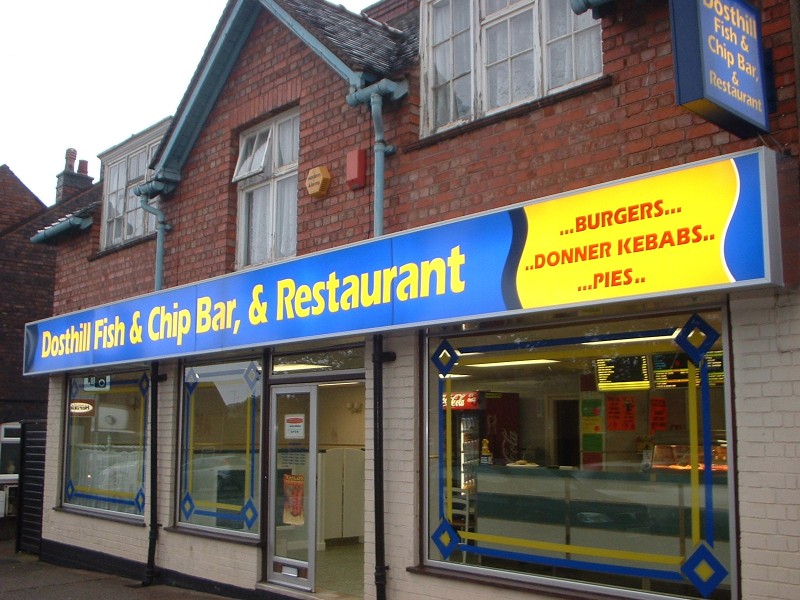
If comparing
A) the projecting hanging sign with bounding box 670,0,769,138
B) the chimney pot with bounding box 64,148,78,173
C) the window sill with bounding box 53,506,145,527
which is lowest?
the window sill with bounding box 53,506,145,527

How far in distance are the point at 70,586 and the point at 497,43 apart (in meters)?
7.99

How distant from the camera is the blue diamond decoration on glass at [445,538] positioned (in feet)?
24.3

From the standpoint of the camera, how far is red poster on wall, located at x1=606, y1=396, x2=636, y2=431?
21.1ft

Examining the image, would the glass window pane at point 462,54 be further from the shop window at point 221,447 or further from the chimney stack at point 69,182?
the chimney stack at point 69,182

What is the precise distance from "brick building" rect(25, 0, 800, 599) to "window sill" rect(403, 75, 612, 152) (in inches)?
1.5

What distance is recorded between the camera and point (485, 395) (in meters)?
7.42

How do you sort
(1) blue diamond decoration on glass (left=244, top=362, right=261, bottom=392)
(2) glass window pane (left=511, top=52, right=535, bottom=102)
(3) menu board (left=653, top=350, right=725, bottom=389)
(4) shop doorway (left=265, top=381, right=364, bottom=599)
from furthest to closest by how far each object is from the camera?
1. (1) blue diamond decoration on glass (left=244, top=362, right=261, bottom=392)
2. (4) shop doorway (left=265, top=381, right=364, bottom=599)
3. (2) glass window pane (left=511, top=52, right=535, bottom=102)
4. (3) menu board (left=653, top=350, right=725, bottom=389)

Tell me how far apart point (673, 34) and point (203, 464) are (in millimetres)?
7338

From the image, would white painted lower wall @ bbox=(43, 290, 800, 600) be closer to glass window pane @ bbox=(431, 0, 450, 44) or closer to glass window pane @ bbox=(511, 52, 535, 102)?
glass window pane @ bbox=(511, 52, 535, 102)

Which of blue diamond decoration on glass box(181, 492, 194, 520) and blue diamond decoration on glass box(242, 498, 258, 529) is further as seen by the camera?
blue diamond decoration on glass box(181, 492, 194, 520)

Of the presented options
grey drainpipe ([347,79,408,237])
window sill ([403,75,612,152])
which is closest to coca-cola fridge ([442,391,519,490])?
grey drainpipe ([347,79,408,237])

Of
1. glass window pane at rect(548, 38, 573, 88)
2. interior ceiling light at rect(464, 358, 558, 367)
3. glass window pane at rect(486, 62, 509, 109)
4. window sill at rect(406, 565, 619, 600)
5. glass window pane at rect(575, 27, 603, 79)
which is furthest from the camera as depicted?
glass window pane at rect(486, 62, 509, 109)

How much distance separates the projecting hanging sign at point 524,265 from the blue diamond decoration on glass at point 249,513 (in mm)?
1706

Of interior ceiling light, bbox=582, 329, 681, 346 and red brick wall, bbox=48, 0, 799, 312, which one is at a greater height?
red brick wall, bbox=48, 0, 799, 312
